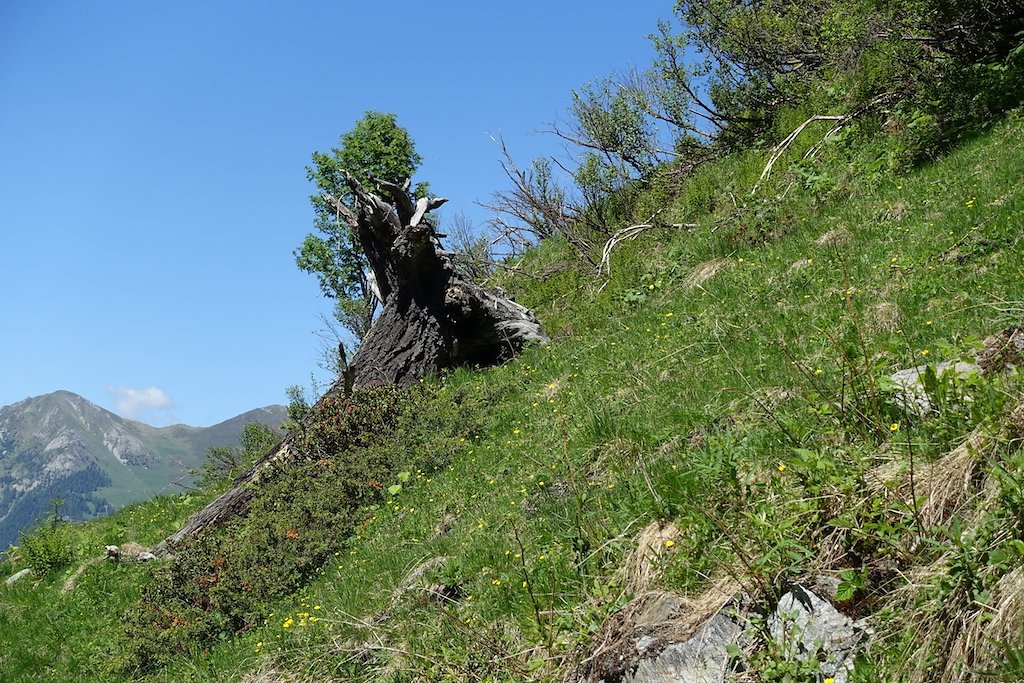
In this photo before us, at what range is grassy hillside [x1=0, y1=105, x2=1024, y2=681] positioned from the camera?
4.16 meters

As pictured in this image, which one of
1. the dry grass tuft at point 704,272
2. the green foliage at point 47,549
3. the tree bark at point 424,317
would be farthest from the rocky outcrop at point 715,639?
the green foliage at point 47,549

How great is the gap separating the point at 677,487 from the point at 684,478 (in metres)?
0.07

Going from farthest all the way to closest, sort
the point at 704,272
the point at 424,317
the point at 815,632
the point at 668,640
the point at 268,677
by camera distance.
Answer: the point at 424,317 < the point at 704,272 < the point at 268,677 < the point at 668,640 < the point at 815,632

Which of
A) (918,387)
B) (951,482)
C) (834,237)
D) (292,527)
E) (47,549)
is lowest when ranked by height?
(951,482)

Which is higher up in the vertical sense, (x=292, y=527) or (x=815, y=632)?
(x=292, y=527)

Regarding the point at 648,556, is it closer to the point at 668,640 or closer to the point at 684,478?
the point at 684,478

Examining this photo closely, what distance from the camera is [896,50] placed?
14164 millimetres

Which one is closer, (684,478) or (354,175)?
(684,478)

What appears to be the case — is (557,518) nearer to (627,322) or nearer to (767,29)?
(627,322)

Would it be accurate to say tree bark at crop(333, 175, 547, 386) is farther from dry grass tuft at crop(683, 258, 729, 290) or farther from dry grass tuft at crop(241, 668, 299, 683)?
dry grass tuft at crop(241, 668, 299, 683)

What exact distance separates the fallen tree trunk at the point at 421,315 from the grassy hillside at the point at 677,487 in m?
0.74

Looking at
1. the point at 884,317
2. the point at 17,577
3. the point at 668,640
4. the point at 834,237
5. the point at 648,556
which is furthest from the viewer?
the point at 17,577

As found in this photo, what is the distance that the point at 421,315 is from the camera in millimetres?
13375

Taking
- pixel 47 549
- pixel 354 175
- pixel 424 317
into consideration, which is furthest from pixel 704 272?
pixel 354 175
